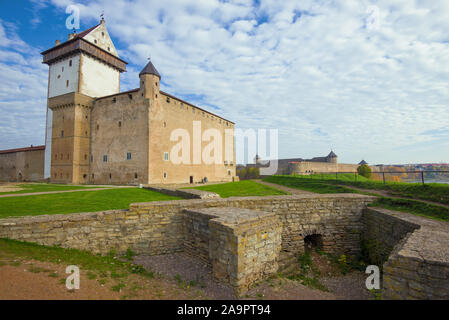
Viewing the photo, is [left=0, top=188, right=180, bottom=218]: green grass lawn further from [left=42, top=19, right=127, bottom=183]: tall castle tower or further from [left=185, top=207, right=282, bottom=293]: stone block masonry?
[left=42, top=19, right=127, bottom=183]: tall castle tower

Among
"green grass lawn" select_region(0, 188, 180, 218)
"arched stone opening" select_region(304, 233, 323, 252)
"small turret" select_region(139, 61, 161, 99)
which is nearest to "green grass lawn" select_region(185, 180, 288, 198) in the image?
"arched stone opening" select_region(304, 233, 323, 252)

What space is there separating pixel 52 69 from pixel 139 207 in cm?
3662

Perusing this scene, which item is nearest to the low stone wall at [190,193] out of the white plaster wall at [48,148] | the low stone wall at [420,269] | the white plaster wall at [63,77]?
the low stone wall at [420,269]

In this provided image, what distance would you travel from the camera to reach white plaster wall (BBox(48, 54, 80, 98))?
1160 inches

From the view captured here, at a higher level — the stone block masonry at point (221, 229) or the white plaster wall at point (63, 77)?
the white plaster wall at point (63, 77)

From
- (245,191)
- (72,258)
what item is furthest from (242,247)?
(245,191)

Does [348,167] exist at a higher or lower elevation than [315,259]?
higher

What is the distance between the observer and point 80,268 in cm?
561

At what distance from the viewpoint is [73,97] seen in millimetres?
28656

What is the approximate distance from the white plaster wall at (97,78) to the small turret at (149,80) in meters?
10.0

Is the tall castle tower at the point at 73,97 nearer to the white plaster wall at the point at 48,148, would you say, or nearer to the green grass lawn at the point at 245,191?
the white plaster wall at the point at 48,148

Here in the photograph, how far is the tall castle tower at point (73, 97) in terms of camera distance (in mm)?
28812
